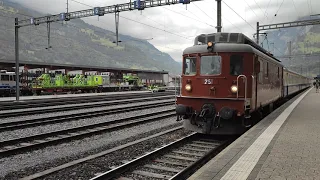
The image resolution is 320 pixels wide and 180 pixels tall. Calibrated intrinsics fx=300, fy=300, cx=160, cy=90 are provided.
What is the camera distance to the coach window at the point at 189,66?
33.2 ft

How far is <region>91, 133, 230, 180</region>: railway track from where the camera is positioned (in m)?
6.10

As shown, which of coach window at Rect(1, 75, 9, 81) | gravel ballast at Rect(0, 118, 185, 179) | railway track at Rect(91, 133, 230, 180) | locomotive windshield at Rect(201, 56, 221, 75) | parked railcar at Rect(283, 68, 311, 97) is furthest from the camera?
coach window at Rect(1, 75, 9, 81)

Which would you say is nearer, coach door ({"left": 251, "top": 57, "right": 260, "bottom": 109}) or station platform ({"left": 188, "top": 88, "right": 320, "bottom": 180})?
station platform ({"left": 188, "top": 88, "right": 320, "bottom": 180})

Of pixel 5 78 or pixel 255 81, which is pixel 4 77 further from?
pixel 255 81

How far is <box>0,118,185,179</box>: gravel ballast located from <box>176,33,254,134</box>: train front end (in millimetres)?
2278

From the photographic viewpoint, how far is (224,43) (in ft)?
32.3

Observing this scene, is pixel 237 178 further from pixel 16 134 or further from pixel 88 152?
pixel 16 134

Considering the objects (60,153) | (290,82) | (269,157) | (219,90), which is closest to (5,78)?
(290,82)

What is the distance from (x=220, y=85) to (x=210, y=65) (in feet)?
2.56

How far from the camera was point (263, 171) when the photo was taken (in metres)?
5.00

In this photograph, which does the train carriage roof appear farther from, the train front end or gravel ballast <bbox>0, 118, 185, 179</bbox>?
gravel ballast <bbox>0, 118, 185, 179</bbox>

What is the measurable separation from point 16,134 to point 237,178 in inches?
348

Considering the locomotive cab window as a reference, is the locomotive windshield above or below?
below

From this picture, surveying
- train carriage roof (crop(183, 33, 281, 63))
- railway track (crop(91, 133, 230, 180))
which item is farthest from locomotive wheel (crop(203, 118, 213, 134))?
train carriage roof (crop(183, 33, 281, 63))
